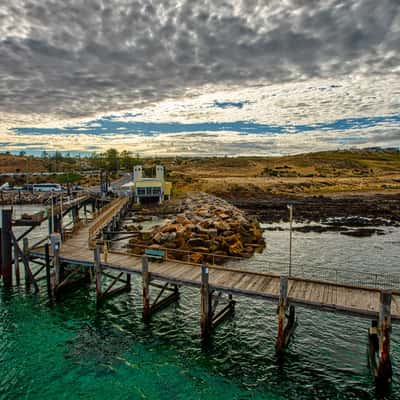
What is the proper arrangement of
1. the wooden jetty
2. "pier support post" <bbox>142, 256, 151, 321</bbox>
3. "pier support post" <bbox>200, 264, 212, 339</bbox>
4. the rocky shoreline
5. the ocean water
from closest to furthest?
the ocean water < the wooden jetty < "pier support post" <bbox>200, 264, 212, 339</bbox> < "pier support post" <bbox>142, 256, 151, 321</bbox> < the rocky shoreline

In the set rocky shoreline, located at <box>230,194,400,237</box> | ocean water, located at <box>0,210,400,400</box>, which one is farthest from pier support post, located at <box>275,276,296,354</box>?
rocky shoreline, located at <box>230,194,400,237</box>

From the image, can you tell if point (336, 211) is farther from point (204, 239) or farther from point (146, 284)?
point (146, 284)

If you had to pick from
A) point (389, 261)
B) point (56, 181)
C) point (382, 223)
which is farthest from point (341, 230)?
point (56, 181)

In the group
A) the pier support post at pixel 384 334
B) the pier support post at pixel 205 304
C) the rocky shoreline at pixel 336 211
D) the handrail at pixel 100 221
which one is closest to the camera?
the pier support post at pixel 384 334

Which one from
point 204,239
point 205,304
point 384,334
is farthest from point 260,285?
point 204,239

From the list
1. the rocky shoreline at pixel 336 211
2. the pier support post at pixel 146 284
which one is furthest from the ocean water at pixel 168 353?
the rocky shoreline at pixel 336 211

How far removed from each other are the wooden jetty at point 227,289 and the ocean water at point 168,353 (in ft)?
2.98

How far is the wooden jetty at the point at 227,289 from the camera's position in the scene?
17.0 meters

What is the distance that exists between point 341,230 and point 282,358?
1587 inches

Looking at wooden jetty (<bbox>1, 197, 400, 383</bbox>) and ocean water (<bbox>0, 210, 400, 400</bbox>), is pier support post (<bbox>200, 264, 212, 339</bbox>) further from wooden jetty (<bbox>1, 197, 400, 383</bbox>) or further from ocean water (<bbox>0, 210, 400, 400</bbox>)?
ocean water (<bbox>0, 210, 400, 400</bbox>)

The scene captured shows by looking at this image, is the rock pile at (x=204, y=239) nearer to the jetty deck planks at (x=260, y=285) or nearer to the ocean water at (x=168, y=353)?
the jetty deck planks at (x=260, y=285)

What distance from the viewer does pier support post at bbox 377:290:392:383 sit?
51.8 feet

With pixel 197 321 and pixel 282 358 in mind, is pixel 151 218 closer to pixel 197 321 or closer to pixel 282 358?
pixel 197 321

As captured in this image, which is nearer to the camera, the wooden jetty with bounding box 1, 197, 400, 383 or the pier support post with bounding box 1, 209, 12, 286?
the wooden jetty with bounding box 1, 197, 400, 383
